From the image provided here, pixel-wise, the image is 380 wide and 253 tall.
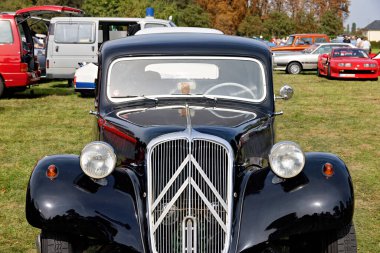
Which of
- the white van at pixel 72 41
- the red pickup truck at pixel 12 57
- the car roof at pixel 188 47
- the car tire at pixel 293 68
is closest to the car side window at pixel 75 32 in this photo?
the white van at pixel 72 41

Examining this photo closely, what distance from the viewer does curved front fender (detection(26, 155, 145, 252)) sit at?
4.11 meters

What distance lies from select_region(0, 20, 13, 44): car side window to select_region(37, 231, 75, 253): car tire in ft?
40.5

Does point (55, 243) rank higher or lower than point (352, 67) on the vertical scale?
higher

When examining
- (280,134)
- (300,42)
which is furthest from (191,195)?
(300,42)

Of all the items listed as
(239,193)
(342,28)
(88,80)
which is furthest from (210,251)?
(342,28)

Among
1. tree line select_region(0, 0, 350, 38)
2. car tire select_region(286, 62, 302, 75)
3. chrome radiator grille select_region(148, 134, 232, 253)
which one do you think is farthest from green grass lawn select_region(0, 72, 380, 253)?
tree line select_region(0, 0, 350, 38)

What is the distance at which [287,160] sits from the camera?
14.2 feet

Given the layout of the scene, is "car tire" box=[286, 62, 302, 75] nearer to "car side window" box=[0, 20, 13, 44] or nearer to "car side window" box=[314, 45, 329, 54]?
"car side window" box=[314, 45, 329, 54]

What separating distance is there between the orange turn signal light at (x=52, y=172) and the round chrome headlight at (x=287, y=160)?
141 cm

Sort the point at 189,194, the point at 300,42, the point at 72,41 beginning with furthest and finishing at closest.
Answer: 1. the point at 300,42
2. the point at 72,41
3. the point at 189,194

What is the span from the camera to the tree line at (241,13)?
186ft

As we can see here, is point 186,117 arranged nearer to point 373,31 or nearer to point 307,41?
point 307,41

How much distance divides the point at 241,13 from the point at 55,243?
230 ft

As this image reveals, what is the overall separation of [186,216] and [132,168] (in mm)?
707
